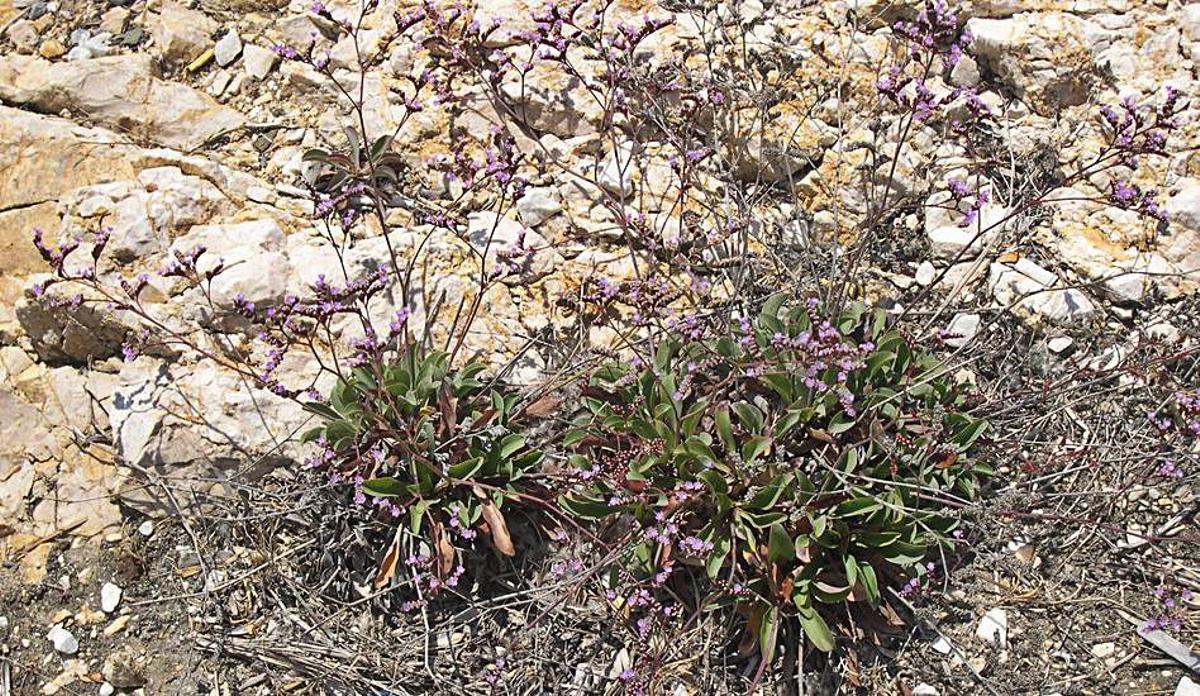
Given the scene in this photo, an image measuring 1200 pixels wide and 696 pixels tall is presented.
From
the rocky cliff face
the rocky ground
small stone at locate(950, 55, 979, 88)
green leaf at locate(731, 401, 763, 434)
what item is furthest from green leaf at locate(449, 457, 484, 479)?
small stone at locate(950, 55, 979, 88)

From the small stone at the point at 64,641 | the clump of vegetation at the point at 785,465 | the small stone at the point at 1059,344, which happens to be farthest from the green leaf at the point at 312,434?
the small stone at the point at 1059,344

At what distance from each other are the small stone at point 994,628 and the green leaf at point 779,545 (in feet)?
2.95

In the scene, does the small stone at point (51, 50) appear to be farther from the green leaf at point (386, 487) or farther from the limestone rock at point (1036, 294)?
the limestone rock at point (1036, 294)

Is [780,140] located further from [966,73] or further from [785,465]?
[785,465]

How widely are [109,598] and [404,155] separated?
2.49 meters

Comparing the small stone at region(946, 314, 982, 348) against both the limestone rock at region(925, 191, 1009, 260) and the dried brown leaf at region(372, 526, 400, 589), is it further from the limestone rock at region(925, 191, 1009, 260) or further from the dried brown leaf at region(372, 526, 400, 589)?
the dried brown leaf at region(372, 526, 400, 589)

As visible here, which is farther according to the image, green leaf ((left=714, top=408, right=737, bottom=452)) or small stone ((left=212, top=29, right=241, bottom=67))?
small stone ((left=212, top=29, right=241, bottom=67))

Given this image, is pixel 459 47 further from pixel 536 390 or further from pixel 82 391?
pixel 82 391

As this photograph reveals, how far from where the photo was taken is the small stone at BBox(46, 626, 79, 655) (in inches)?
168

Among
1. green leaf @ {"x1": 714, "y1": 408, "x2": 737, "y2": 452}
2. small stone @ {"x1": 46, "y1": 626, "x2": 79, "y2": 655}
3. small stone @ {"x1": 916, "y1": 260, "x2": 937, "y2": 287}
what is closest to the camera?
green leaf @ {"x1": 714, "y1": 408, "x2": 737, "y2": 452}

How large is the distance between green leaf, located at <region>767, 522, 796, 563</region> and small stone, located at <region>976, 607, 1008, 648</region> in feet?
2.95

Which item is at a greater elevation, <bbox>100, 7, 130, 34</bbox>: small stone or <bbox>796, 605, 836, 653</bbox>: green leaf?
<bbox>100, 7, 130, 34</bbox>: small stone

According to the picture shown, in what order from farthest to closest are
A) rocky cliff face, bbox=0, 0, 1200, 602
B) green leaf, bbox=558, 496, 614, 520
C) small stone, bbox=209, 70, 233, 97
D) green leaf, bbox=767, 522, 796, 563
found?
small stone, bbox=209, 70, 233, 97 < rocky cliff face, bbox=0, 0, 1200, 602 < green leaf, bbox=558, 496, 614, 520 < green leaf, bbox=767, 522, 796, 563

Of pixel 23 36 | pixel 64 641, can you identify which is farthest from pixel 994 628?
pixel 23 36
